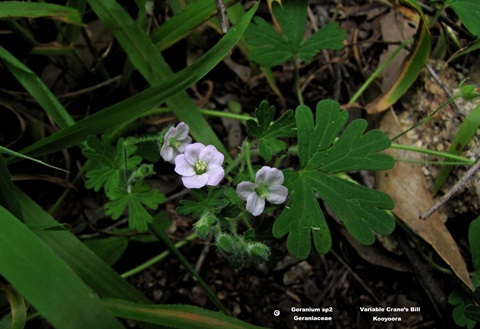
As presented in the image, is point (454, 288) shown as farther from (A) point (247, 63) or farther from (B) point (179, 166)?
(A) point (247, 63)

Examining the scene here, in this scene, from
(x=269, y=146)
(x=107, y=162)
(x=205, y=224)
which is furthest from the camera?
(x=107, y=162)

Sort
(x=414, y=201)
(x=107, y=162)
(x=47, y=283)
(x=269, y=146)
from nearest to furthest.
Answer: (x=47, y=283) < (x=269, y=146) < (x=107, y=162) < (x=414, y=201)

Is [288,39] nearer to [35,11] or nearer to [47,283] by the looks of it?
[35,11]

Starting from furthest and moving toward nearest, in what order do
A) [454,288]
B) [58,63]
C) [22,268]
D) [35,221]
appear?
[58,63] → [454,288] → [35,221] → [22,268]

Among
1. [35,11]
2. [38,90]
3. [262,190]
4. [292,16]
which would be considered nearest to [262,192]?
[262,190]

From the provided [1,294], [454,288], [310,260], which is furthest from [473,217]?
[1,294]

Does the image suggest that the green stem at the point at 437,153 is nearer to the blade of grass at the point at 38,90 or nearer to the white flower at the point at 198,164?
the white flower at the point at 198,164

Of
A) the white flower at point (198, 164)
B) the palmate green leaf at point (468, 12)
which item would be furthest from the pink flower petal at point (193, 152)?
the palmate green leaf at point (468, 12)
